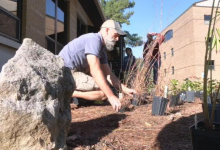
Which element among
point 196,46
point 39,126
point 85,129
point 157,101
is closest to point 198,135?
point 39,126

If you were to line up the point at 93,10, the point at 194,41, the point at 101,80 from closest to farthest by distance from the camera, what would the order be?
the point at 101,80, the point at 93,10, the point at 194,41

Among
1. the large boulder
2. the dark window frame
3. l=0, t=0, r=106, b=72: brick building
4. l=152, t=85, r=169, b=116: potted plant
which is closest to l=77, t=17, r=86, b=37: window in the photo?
the dark window frame

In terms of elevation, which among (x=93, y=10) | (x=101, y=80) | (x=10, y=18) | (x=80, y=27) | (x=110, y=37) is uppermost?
(x=93, y=10)

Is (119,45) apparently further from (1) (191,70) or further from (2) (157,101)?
(1) (191,70)

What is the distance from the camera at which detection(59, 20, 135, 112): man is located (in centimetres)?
241

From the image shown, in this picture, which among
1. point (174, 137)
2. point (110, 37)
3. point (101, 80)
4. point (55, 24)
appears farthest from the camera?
point (55, 24)

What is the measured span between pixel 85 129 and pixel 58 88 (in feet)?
2.69

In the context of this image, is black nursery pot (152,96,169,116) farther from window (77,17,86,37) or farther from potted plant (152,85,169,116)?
window (77,17,86,37)

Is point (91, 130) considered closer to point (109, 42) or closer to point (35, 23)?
point (109, 42)

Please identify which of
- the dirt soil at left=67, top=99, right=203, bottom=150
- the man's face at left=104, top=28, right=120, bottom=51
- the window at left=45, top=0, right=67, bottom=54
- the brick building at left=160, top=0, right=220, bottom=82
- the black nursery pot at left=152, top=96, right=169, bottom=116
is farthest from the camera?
the brick building at left=160, top=0, right=220, bottom=82

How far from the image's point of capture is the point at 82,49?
298cm

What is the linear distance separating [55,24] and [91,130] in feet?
16.5

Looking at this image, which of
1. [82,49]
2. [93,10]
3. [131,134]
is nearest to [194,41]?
[93,10]

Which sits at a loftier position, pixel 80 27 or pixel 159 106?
pixel 80 27
